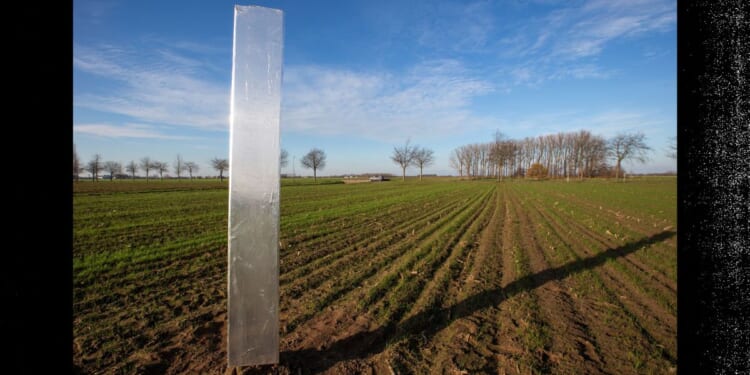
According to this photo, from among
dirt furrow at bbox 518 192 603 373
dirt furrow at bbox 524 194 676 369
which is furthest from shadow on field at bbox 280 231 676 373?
dirt furrow at bbox 524 194 676 369

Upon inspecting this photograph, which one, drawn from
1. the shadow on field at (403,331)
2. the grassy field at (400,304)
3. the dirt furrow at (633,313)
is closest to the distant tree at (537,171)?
the grassy field at (400,304)

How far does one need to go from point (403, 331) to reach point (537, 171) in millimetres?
86179

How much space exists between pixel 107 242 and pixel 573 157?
85.9 meters

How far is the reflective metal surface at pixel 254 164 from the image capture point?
235cm

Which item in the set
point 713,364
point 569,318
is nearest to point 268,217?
point 713,364

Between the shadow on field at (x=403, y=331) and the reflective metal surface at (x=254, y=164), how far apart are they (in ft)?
2.78

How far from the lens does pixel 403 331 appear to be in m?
3.58

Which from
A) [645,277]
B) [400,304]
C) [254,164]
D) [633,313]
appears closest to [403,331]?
[400,304]

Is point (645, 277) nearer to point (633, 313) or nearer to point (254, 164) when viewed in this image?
point (633, 313)

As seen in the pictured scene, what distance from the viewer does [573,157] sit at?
234 feet

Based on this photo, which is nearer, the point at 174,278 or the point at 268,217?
the point at 268,217

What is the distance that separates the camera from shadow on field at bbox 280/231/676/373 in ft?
9.89

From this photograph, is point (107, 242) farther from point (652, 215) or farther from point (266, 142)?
point (652, 215)
